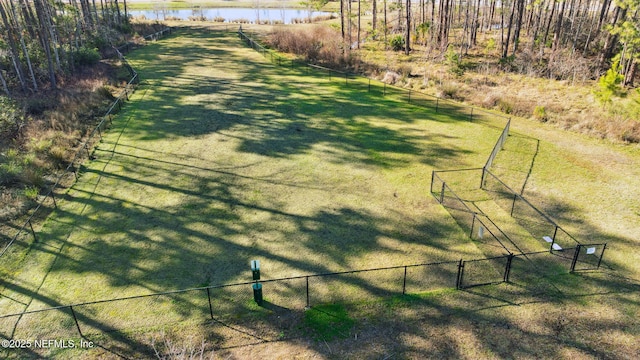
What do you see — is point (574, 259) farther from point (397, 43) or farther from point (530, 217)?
point (397, 43)

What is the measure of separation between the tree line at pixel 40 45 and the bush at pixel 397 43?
3015 centimetres

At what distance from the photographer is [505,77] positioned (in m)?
32.8

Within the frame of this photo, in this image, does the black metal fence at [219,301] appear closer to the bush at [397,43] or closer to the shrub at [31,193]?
the shrub at [31,193]

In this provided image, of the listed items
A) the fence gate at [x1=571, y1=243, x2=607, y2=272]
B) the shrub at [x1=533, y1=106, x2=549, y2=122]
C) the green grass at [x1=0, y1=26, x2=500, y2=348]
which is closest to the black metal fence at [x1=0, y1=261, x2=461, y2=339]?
the green grass at [x1=0, y1=26, x2=500, y2=348]

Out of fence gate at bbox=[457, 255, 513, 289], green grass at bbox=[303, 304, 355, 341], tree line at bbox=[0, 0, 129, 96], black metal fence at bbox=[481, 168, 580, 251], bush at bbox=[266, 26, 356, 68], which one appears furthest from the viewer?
bush at bbox=[266, 26, 356, 68]

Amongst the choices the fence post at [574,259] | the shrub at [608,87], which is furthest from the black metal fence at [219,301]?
the shrub at [608,87]

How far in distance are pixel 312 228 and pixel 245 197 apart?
12.0ft

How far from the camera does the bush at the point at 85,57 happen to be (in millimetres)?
35188

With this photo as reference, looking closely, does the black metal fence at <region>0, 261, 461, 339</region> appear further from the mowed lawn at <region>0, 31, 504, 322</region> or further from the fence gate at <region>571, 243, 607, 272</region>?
the fence gate at <region>571, 243, 607, 272</region>

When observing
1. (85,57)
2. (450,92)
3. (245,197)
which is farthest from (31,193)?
(450,92)

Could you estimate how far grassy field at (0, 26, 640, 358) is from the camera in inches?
412

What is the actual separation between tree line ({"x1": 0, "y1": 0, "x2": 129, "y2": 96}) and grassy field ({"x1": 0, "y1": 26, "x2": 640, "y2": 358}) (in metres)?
8.66

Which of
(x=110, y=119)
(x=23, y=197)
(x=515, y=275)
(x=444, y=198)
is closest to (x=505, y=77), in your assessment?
(x=444, y=198)

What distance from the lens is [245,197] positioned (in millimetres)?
16766
